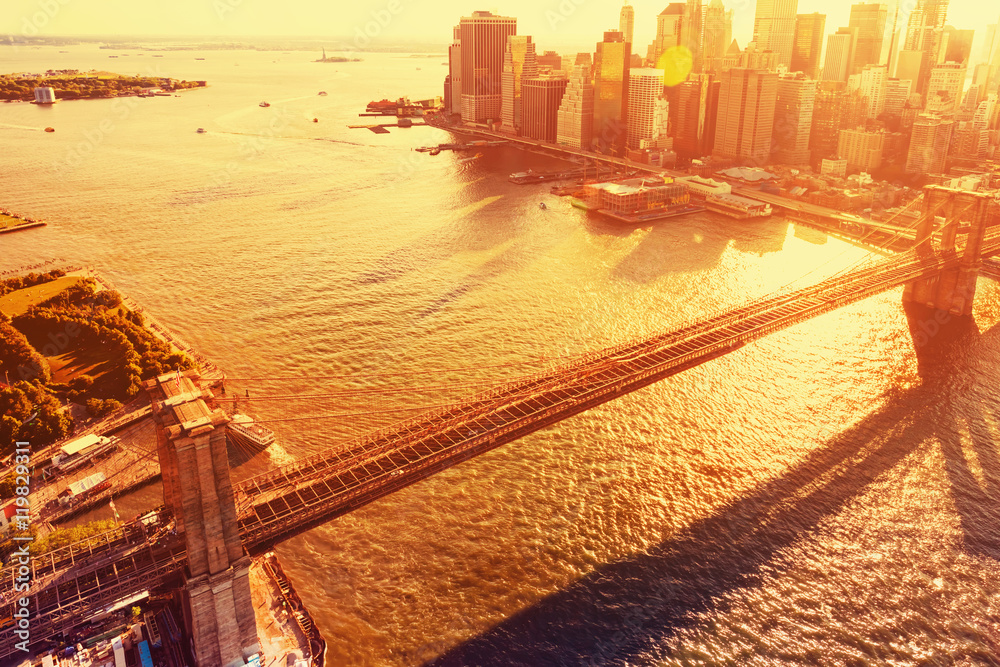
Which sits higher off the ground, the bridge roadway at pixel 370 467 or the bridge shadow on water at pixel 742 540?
the bridge roadway at pixel 370 467

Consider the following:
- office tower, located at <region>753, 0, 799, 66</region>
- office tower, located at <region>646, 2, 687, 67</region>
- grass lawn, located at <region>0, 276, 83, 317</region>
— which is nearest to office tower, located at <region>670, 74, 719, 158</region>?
office tower, located at <region>646, 2, 687, 67</region>

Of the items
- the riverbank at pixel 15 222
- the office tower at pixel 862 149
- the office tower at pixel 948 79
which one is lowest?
the riverbank at pixel 15 222

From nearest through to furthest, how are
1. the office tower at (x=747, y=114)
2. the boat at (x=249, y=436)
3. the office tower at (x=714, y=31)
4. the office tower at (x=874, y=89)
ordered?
the boat at (x=249, y=436) → the office tower at (x=747, y=114) → the office tower at (x=874, y=89) → the office tower at (x=714, y=31)

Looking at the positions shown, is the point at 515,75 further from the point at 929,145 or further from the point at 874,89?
the point at 929,145

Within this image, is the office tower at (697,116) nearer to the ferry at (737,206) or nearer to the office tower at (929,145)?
the office tower at (929,145)

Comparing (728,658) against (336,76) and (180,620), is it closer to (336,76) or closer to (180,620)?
(180,620)

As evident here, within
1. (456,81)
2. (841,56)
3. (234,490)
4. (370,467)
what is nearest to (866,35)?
(841,56)

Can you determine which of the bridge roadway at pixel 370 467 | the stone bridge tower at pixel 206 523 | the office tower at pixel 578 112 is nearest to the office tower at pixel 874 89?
the office tower at pixel 578 112
